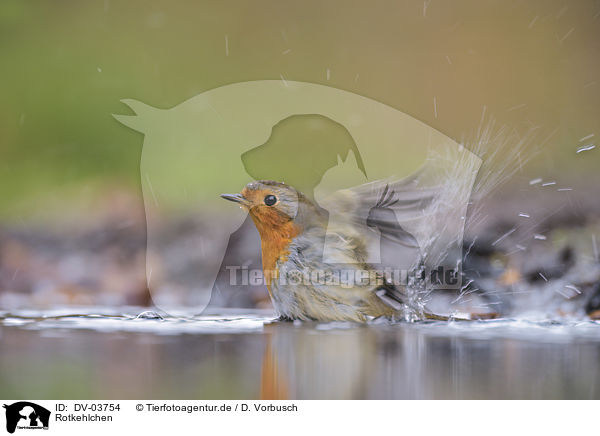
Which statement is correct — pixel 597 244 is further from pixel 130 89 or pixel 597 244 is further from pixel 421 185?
pixel 130 89

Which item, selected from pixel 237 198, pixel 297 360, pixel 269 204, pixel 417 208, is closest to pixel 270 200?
pixel 269 204

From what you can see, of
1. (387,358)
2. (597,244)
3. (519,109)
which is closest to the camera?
(387,358)

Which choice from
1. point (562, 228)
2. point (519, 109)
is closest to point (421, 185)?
point (562, 228)

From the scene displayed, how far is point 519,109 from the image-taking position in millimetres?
3225

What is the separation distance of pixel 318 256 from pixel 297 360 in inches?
27.5

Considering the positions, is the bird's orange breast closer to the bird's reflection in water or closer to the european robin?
the european robin

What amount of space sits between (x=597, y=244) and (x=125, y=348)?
232 centimetres

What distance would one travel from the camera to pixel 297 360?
1402 millimetres
